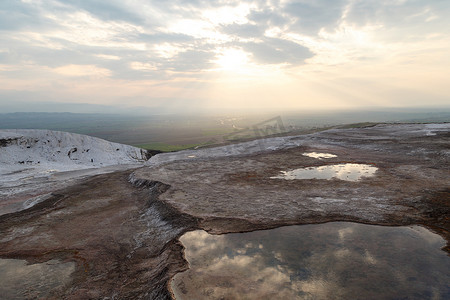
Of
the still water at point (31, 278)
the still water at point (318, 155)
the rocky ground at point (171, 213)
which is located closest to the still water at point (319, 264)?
the rocky ground at point (171, 213)

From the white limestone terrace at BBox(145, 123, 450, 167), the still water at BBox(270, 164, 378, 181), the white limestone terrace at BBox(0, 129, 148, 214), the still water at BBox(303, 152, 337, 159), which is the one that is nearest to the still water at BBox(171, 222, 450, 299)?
the still water at BBox(270, 164, 378, 181)

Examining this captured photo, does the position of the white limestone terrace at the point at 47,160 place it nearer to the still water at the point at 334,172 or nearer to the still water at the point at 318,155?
the still water at the point at 334,172

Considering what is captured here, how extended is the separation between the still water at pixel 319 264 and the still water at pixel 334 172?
258 inches

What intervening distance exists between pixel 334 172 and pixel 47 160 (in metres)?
31.0

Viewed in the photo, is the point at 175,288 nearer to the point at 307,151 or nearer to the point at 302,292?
the point at 302,292

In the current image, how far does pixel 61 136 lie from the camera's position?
31.0 m

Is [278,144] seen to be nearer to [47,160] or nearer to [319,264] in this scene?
[319,264]

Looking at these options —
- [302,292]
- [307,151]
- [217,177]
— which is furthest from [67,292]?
[307,151]

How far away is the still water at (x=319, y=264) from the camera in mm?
5016

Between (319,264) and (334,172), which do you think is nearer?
(319,264)

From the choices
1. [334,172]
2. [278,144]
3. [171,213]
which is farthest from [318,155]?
[171,213]

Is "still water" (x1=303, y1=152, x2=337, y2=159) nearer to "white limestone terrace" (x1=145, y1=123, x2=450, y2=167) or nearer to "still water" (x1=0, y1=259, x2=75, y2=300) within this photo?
"white limestone terrace" (x1=145, y1=123, x2=450, y2=167)

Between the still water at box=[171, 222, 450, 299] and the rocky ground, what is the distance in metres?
0.61

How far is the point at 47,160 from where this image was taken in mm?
27531
